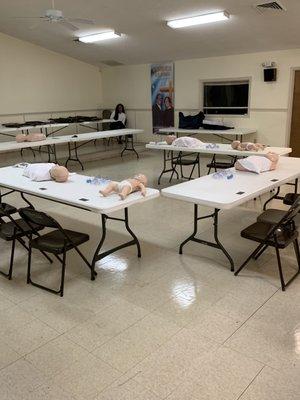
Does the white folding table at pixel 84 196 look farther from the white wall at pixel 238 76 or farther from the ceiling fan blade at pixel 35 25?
the white wall at pixel 238 76

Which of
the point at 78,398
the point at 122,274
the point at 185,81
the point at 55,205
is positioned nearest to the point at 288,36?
the point at 185,81

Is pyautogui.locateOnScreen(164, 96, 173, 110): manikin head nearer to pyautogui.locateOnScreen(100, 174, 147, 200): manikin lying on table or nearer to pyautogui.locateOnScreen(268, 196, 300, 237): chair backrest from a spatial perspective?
pyautogui.locateOnScreen(100, 174, 147, 200): manikin lying on table

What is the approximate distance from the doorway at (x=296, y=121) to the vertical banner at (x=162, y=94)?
3.03m

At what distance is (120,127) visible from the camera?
9.99m

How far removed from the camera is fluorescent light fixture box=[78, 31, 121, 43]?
24.3 ft

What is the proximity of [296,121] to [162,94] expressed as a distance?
3.47 metres

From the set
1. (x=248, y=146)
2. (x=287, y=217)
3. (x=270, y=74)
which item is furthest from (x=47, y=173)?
(x=270, y=74)

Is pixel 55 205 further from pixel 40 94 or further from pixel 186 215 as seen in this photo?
pixel 40 94

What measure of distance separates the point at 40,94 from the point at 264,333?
8538 mm

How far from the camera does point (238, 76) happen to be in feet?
26.4

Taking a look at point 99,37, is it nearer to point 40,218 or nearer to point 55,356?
point 40,218

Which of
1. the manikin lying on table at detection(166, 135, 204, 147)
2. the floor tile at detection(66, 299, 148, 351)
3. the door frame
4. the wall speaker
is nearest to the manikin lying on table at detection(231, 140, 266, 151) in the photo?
the manikin lying on table at detection(166, 135, 204, 147)

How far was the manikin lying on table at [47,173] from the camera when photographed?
350 centimetres

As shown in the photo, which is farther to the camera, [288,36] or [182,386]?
[288,36]
